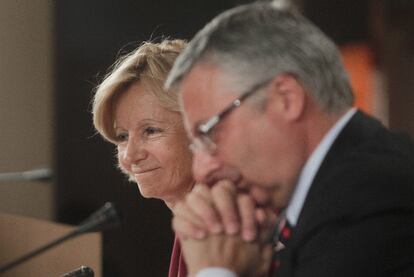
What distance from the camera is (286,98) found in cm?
108

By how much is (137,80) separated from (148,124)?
105mm

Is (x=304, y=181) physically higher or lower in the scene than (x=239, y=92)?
lower

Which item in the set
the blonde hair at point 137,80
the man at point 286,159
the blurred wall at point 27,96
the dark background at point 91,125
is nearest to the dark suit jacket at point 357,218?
the man at point 286,159

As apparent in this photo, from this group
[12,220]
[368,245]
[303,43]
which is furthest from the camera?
[12,220]

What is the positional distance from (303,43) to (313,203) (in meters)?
0.23

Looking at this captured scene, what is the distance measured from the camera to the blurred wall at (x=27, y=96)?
3314mm

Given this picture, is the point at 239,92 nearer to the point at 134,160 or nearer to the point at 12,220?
the point at 134,160

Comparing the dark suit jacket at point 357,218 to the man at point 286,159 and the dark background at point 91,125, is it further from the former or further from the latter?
the dark background at point 91,125

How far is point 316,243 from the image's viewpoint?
1.04m

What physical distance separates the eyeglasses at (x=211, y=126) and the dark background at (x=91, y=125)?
1.62m

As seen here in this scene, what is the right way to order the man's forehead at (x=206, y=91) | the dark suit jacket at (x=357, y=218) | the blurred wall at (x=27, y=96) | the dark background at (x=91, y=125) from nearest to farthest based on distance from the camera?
the dark suit jacket at (x=357, y=218)
the man's forehead at (x=206, y=91)
the dark background at (x=91, y=125)
the blurred wall at (x=27, y=96)

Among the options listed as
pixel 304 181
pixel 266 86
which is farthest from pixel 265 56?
pixel 304 181

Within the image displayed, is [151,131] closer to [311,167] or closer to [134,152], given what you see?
[134,152]

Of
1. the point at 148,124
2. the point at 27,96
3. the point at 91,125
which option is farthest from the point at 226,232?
the point at 27,96
